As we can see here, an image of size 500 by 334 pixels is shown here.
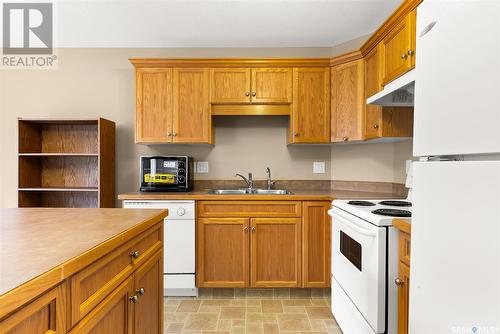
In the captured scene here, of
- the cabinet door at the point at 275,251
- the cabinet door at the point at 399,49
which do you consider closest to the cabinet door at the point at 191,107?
the cabinet door at the point at 275,251

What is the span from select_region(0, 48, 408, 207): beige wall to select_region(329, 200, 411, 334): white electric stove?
3.78 ft

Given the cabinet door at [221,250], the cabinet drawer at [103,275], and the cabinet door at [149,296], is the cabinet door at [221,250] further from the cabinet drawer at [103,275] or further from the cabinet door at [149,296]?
the cabinet drawer at [103,275]

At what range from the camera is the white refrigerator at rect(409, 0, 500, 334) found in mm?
591

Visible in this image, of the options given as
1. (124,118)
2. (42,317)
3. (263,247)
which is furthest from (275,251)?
(124,118)

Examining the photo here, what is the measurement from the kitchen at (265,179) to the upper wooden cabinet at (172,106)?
0.04 feet

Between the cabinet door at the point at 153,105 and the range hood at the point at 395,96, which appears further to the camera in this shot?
the cabinet door at the point at 153,105

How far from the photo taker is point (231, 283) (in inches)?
88.3

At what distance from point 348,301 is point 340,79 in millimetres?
1838

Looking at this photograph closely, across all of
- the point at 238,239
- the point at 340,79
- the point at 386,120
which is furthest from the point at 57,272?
the point at 340,79

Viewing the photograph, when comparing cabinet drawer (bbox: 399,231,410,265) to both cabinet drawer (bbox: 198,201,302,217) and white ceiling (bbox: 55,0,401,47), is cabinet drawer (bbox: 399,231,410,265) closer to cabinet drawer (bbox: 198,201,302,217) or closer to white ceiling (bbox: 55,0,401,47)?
cabinet drawer (bbox: 198,201,302,217)

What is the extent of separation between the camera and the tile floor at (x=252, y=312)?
187 cm

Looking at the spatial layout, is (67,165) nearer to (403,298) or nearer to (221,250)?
(221,250)

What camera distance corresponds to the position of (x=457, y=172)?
2.22ft

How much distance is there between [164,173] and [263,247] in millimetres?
1168
